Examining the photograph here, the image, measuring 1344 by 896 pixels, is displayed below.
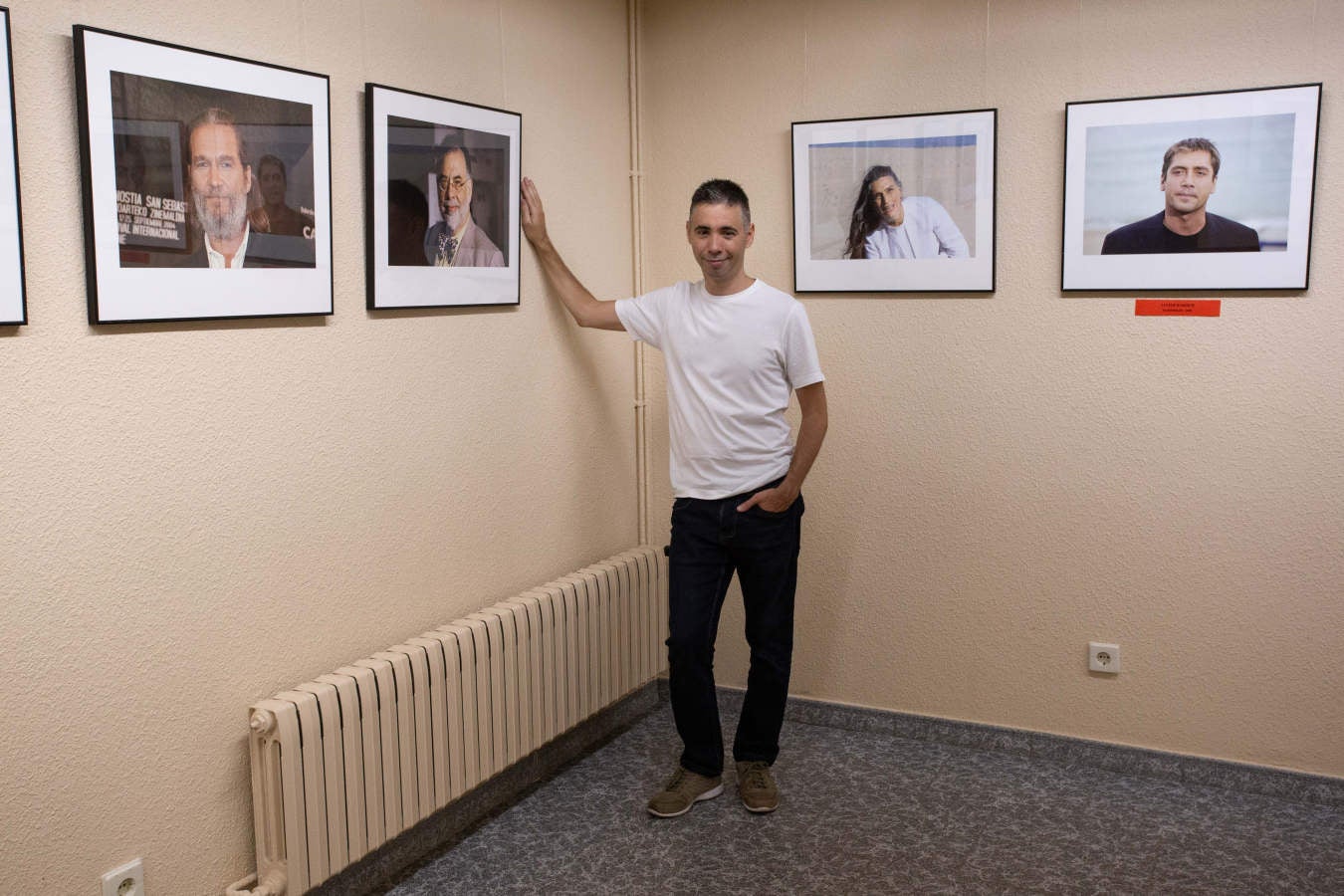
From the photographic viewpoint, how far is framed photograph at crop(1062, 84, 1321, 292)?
332 cm

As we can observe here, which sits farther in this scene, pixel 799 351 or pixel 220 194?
pixel 799 351

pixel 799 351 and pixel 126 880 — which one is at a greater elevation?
pixel 799 351

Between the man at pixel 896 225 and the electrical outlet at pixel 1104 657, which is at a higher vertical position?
the man at pixel 896 225

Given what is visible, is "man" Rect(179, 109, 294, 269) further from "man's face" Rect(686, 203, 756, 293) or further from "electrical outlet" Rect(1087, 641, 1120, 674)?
"electrical outlet" Rect(1087, 641, 1120, 674)

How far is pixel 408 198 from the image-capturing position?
3031 millimetres

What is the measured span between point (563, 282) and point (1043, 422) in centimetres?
158

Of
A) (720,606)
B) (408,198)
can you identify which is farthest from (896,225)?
(408,198)

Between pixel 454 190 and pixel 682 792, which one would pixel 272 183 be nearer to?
pixel 454 190

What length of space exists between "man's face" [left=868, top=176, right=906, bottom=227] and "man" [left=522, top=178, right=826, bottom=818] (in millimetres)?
681

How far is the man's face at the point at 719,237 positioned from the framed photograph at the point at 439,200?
58 cm

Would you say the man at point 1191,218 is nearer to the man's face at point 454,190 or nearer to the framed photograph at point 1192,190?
the framed photograph at point 1192,190

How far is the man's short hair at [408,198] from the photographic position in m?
2.98

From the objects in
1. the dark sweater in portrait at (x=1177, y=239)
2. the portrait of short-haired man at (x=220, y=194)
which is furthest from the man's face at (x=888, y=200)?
the portrait of short-haired man at (x=220, y=194)

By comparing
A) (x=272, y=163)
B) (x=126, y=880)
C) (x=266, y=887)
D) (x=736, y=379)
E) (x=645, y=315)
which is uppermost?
(x=272, y=163)
